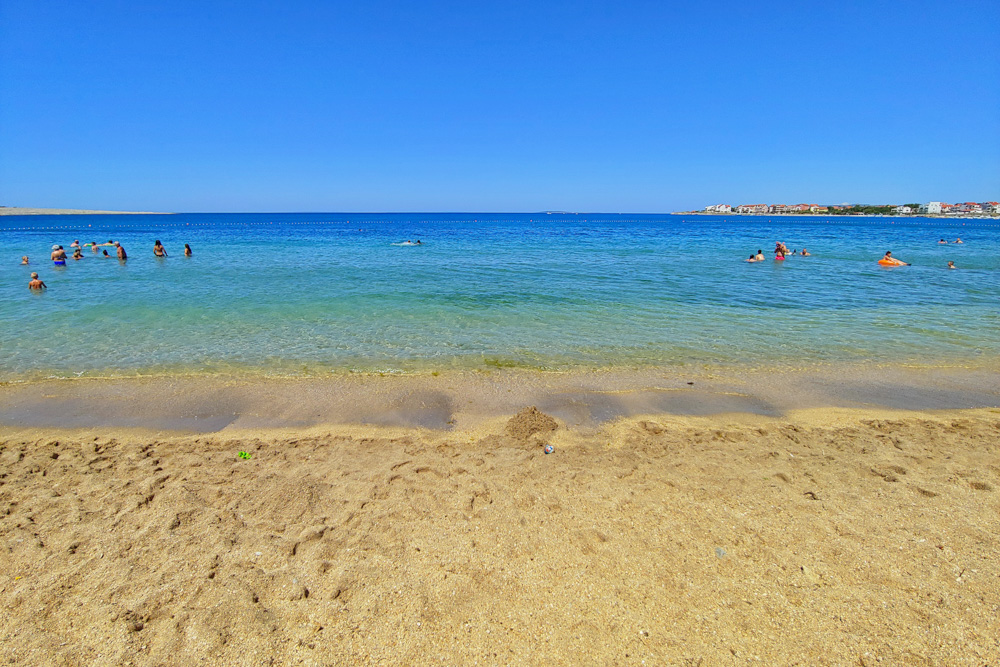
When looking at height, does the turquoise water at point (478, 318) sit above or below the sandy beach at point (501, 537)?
above

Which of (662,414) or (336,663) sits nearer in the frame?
(336,663)

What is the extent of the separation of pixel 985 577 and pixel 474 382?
246 inches

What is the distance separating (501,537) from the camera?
4.03 meters

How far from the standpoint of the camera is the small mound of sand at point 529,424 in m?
6.06

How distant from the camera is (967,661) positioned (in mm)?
2865

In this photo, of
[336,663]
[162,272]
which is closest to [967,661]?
[336,663]

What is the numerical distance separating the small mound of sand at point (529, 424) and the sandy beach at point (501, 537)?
4cm

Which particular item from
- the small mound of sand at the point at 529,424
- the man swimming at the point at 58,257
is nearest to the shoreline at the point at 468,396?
the small mound of sand at the point at 529,424

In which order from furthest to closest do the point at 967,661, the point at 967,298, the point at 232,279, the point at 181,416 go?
the point at 232,279, the point at 967,298, the point at 181,416, the point at 967,661

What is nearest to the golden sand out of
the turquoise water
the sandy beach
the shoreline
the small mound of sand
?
the sandy beach

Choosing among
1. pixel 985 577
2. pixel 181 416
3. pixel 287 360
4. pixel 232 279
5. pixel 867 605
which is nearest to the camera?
pixel 867 605

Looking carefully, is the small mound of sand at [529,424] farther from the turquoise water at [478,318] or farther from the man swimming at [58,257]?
the man swimming at [58,257]

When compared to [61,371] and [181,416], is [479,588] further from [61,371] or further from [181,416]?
[61,371]

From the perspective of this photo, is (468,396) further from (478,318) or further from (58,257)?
(58,257)
